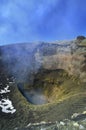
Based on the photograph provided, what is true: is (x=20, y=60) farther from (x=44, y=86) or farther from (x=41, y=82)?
(x=44, y=86)

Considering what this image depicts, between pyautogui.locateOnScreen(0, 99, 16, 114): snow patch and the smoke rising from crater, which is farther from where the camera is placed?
the smoke rising from crater

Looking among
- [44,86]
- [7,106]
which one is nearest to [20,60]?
[44,86]

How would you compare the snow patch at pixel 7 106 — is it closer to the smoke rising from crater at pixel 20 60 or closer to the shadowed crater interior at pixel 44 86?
the shadowed crater interior at pixel 44 86

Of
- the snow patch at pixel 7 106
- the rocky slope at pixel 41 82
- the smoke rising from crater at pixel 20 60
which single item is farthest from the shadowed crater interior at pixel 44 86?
the snow patch at pixel 7 106

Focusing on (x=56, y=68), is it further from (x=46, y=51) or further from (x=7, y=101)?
(x=7, y=101)

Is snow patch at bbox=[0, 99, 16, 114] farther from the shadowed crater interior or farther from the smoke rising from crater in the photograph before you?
the smoke rising from crater

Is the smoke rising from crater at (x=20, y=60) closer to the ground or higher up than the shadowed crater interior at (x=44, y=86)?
higher up

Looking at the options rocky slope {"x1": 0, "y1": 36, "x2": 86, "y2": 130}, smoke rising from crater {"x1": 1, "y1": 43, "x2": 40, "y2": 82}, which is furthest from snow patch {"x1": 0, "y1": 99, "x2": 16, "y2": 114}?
smoke rising from crater {"x1": 1, "y1": 43, "x2": 40, "y2": 82}

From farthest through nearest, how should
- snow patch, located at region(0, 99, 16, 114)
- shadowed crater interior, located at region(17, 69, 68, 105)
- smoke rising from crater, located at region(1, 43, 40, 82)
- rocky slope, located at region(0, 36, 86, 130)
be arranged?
1. smoke rising from crater, located at region(1, 43, 40, 82)
2. shadowed crater interior, located at region(17, 69, 68, 105)
3. snow patch, located at region(0, 99, 16, 114)
4. rocky slope, located at region(0, 36, 86, 130)
